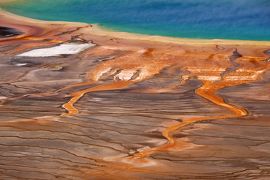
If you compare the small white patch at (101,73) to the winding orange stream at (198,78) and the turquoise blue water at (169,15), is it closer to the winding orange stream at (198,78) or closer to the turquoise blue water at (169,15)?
the winding orange stream at (198,78)

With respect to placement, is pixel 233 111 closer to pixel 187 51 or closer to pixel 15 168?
pixel 15 168

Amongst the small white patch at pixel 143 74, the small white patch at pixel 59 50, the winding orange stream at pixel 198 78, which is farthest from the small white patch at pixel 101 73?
the small white patch at pixel 59 50

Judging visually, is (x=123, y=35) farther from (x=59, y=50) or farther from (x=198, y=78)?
(x=198, y=78)

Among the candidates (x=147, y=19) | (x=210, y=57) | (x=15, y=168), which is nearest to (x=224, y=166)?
(x=15, y=168)

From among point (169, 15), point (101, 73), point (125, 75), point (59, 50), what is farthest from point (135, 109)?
point (169, 15)

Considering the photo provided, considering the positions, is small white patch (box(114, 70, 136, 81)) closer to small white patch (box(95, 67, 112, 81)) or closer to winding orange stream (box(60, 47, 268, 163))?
winding orange stream (box(60, 47, 268, 163))

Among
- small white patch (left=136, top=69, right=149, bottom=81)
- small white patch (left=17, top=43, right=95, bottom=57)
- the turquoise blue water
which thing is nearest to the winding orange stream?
small white patch (left=136, top=69, right=149, bottom=81)
